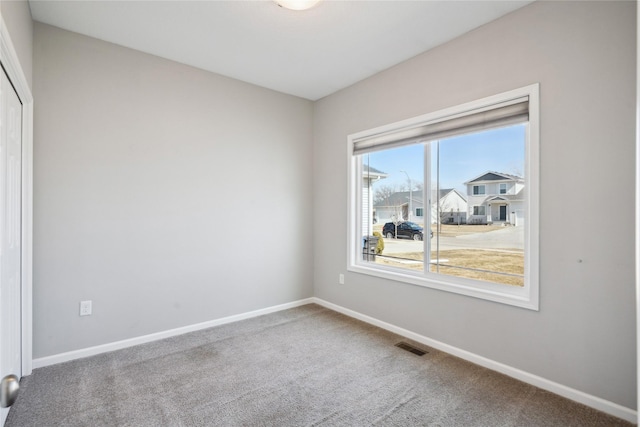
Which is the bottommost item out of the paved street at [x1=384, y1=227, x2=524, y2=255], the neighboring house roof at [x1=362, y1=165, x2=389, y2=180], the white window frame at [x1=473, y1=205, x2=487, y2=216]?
the paved street at [x1=384, y1=227, x2=524, y2=255]

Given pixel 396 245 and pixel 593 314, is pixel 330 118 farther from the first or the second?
pixel 593 314

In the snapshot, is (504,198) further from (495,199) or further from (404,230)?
(404,230)

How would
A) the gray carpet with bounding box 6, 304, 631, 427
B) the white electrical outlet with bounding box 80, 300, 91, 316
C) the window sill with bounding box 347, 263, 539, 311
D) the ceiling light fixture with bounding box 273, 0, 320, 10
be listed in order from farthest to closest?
the white electrical outlet with bounding box 80, 300, 91, 316
the window sill with bounding box 347, 263, 539, 311
the ceiling light fixture with bounding box 273, 0, 320, 10
the gray carpet with bounding box 6, 304, 631, 427

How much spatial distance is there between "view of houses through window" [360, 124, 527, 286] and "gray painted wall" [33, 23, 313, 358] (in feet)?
3.81

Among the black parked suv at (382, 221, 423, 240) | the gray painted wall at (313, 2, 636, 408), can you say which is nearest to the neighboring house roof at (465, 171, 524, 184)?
the gray painted wall at (313, 2, 636, 408)

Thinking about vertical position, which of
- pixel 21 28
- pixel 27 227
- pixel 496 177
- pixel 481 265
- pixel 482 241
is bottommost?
pixel 481 265

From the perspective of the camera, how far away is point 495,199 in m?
2.63

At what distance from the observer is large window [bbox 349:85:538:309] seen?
241cm

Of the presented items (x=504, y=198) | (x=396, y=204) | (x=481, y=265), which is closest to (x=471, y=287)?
(x=481, y=265)

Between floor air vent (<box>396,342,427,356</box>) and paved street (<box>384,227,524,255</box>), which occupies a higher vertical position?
paved street (<box>384,227,524,255</box>)

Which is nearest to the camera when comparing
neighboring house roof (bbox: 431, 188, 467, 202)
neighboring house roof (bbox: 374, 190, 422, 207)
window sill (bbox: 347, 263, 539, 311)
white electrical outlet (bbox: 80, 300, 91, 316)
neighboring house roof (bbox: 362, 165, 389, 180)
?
window sill (bbox: 347, 263, 539, 311)

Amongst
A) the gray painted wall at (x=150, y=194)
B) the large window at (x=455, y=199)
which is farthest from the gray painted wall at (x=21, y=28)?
the large window at (x=455, y=199)

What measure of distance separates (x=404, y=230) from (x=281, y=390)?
1.88 meters

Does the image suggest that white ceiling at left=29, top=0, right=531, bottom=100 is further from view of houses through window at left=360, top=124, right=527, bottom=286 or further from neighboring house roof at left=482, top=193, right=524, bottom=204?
neighboring house roof at left=482, top=193, right=524, bottom=204
